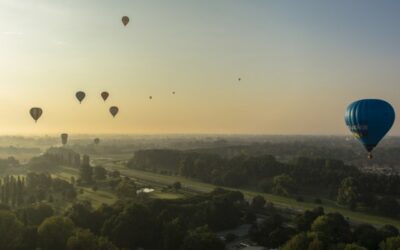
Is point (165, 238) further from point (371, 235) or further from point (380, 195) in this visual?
point (380, 195)

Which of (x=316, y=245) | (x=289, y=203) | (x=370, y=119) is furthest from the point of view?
(x=289, y=203)

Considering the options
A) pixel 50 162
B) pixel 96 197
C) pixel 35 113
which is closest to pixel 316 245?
pixel 35 113

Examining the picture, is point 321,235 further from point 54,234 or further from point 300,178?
point 300,178

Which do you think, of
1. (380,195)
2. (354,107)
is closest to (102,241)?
(354,107)

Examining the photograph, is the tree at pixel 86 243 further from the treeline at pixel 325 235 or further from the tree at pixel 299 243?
the treeline at pixel 325 235

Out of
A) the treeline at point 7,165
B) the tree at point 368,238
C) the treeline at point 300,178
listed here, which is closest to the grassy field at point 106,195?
the treeline at point 300,178

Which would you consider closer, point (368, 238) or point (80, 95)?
point (368, 238)
